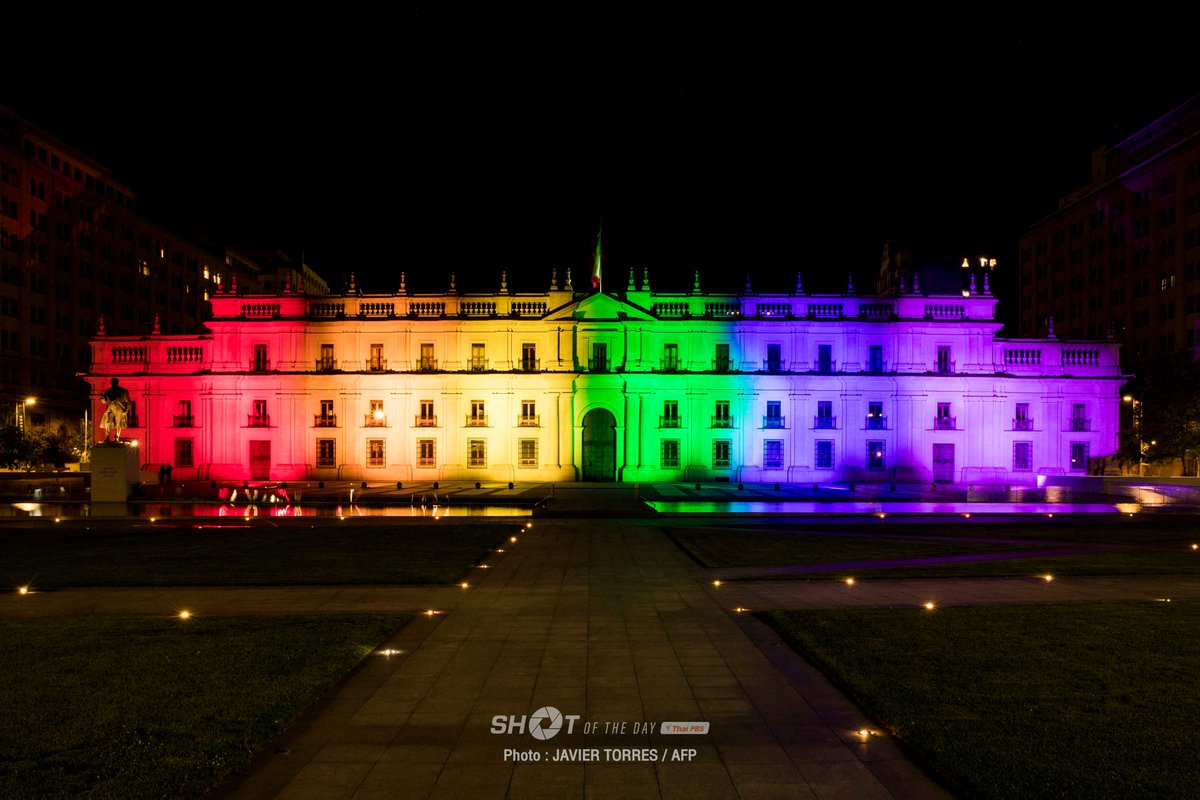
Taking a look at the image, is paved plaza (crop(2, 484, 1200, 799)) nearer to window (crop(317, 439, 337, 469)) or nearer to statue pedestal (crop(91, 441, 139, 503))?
Answer: statue pedestal (crop(91, 441, 139, 503))

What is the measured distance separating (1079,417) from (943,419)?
9.63 metres

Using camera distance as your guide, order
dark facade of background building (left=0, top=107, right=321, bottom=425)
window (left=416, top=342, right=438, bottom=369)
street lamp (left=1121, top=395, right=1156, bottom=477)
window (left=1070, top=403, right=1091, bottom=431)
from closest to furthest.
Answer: street lamp (left=1121, top=395, right=1156, bottom=477) → window (left=1070, top=403, right=1091, bottom=431) → window (left=416, top=342, right=438, bottom=369) → dark facade of background building (left=0, top=107, right=321, bottom=425)

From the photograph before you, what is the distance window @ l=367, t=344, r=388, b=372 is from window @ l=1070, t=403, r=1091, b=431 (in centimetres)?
4927

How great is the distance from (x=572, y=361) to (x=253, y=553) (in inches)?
1581

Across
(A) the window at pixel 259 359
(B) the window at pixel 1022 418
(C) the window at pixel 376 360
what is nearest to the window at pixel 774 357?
(B) the window at pixel 1022 418

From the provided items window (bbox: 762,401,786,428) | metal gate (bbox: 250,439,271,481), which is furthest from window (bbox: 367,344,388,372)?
window (bbox: 762,401,786,428)

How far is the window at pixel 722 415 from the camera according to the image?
Result: 58125 mm

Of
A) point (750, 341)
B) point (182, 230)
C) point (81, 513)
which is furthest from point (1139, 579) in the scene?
point (182, 230)

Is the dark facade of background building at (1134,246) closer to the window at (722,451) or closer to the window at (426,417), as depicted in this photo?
the window at (722,451)

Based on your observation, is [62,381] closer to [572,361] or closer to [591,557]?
[572,361]

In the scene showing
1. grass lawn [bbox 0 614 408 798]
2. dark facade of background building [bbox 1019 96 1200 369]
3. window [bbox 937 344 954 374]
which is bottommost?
grass lawn [bbox 0 614 408 798]

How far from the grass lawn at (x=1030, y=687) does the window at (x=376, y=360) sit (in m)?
50.4

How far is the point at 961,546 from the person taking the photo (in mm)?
20516

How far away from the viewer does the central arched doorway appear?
5847cm
